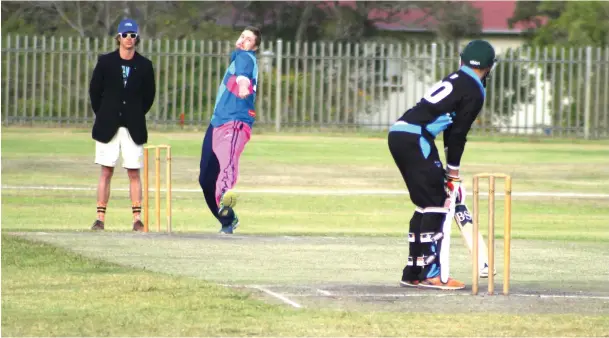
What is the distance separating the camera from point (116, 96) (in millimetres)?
15461

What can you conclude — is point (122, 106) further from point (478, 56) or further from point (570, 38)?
point (570, 38)

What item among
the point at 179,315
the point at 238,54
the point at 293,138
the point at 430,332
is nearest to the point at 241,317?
the point at 179,315

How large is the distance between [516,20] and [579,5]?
24.8 ft

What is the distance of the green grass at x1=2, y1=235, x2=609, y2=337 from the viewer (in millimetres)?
8875

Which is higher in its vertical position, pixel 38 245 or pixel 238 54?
pixel 238 54

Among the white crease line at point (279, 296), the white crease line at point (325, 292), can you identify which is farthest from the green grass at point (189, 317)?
the white crease line at point (325, 292)

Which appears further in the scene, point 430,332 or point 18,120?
point 18,120

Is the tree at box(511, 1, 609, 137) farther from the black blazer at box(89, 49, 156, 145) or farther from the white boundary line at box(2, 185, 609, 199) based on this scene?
the black blazer at box(89, 49, 156, 145)

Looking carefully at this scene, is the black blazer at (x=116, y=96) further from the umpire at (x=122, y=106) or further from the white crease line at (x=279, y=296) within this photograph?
the white crease line at (x=279, y=296)

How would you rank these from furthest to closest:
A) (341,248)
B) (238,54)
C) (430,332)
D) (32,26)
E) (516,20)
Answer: (516,20), (32,26), (238,54), (341,248), (430,332)

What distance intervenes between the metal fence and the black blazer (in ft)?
64.4

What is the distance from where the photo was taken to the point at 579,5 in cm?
5069

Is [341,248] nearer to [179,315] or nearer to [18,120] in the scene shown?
[179,315]

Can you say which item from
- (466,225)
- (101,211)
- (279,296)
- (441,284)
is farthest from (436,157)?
(101,211)
